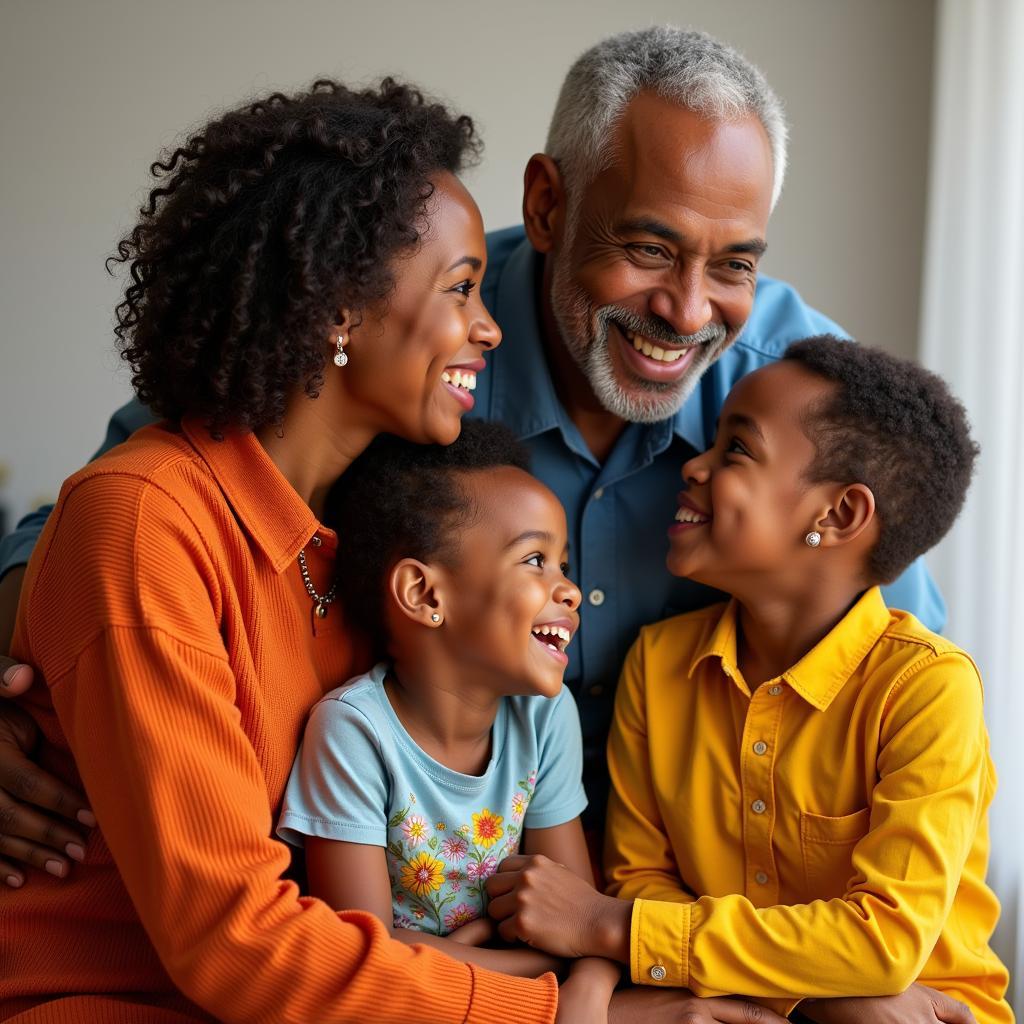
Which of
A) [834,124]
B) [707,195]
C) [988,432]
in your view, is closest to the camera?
[707,195]

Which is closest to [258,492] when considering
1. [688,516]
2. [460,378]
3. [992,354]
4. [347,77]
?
[460,378]

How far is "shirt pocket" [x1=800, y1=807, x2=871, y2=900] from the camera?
1658 millimetres

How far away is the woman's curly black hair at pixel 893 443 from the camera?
173 centimetres

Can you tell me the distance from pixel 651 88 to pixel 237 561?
979 millimetres

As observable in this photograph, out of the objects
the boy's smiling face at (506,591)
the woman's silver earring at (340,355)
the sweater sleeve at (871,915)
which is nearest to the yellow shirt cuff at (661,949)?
the sweater sleeve at (871,915)

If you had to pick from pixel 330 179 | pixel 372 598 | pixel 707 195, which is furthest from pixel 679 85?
pixel 372 598

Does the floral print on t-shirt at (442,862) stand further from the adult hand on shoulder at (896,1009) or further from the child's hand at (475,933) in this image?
the adult hand on shoulder at (896,1009)

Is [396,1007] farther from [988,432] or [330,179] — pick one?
[988,432]

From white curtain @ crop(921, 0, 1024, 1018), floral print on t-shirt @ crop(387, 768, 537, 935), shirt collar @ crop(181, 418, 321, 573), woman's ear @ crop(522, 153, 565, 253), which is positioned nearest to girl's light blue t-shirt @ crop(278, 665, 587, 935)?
floral print on t-shirt @ crop(387, 768, 537, 935)

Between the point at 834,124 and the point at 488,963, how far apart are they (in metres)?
2.22

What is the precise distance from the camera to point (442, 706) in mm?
1688

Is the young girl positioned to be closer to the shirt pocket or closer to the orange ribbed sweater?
the orange ribbed sweater

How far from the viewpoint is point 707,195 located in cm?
184

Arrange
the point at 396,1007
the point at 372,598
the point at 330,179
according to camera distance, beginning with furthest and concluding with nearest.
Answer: the point at 372,598 → the point at 330,179 → the point at 396,1007
